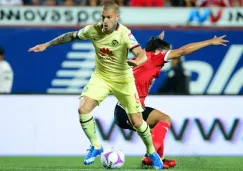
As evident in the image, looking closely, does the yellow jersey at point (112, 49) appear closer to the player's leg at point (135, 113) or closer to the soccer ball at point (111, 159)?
the player's leg at point (135, 113)

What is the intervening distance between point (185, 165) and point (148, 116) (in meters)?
1.02

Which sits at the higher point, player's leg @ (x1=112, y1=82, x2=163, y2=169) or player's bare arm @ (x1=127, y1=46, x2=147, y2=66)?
player's bare arm @ (x1=127, y1=46, x2=147, y2=66)

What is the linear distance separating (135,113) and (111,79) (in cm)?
59

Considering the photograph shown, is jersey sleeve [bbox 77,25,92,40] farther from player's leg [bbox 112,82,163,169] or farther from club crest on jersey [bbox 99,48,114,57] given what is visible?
player's leg [bbox 112,82,163,169]

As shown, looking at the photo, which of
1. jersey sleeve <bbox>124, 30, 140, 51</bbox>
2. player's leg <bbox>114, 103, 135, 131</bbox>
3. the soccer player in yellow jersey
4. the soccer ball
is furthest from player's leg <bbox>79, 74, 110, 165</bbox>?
jersey sleeve <bbox>124, 30, 140, 51</bbox>

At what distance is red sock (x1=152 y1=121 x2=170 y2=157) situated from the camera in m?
11.8

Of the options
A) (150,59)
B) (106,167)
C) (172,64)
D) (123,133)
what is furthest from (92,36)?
(172,64)

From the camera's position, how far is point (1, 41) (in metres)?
21.6

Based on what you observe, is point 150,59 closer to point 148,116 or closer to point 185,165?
point 148,116

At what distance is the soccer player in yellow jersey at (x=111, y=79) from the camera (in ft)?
37.0

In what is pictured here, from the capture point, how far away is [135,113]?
11430 mm

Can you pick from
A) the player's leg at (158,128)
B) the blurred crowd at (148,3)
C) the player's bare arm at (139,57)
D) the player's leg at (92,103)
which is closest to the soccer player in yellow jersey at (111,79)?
the player's leg at (92,103)

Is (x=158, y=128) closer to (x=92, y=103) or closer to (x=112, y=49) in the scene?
(x=92, y=103)

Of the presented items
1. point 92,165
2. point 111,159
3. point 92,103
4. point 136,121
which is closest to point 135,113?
point 136,121
